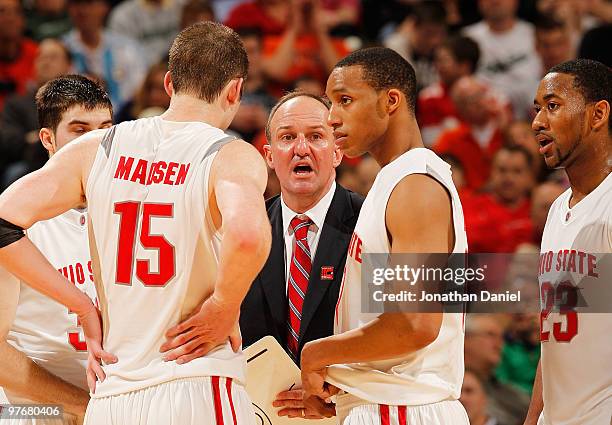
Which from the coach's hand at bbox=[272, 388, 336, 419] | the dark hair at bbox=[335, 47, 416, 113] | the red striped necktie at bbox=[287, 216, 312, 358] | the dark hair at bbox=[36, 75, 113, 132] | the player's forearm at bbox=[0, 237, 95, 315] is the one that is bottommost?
the coach's hand at bbox=[272, 388, 336, 419]

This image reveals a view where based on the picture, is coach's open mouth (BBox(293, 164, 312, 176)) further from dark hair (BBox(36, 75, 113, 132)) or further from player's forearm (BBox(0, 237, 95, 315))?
player's forearm (BBox(0, 237, 95, 315))

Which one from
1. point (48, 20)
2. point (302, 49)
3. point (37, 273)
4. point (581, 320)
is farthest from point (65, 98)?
point (48, 20)

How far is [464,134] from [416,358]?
586 centimetres

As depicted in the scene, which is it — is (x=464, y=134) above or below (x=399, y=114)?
above

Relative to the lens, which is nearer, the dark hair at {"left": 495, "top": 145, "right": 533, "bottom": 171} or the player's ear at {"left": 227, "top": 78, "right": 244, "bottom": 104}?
the player's ear at {"left": 227, "top": 78, "right": 244, "bottom": 104}

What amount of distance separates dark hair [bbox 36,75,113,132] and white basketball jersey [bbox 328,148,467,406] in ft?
5.58

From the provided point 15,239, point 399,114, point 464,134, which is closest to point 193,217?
point 15,239

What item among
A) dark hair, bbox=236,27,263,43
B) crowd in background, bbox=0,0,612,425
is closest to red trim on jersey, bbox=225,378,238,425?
crowd in background, bbox=0,0,612,425

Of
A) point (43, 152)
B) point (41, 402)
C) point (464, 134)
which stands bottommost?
point (41, 402)

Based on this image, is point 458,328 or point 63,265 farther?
point 63,265

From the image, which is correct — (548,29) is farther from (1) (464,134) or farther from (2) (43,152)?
(2) (43,152)

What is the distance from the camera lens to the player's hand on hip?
3.73 metres

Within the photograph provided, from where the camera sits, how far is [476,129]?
9.69 metres

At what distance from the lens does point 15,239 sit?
11.8 feet
